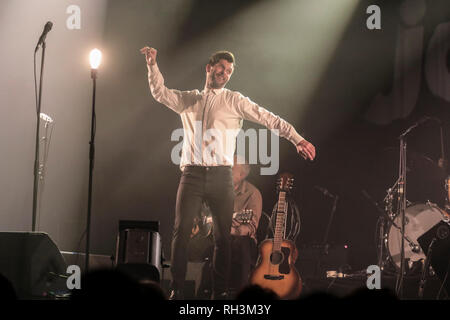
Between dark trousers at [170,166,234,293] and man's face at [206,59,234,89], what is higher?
man's face at [206,59,234,89]

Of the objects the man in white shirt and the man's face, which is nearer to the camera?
the man in white shirt

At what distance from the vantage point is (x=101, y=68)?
7.63m

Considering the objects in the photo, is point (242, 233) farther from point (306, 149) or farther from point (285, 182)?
point (306, 149)

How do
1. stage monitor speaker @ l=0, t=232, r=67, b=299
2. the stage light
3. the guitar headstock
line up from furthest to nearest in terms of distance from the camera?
the guitar headstock, the stage light, stage monitor speaker @ l=0, t=232, r=67, b=299

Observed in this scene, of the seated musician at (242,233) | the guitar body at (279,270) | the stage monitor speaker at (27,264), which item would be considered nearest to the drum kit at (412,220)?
the guitar body at (279,270)

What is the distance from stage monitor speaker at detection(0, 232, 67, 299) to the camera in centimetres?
471

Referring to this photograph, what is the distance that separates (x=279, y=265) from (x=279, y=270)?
5 cm

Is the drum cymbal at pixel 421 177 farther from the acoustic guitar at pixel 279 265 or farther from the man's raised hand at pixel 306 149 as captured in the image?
the acoustic guitar at pixel 279 265

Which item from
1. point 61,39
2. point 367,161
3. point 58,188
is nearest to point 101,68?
point 61,39

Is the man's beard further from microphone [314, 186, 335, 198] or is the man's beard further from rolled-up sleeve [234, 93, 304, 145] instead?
microphone [314, 186, 335, 198]

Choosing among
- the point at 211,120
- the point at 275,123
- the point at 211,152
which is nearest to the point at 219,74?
the point at 211,120

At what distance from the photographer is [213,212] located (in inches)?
231

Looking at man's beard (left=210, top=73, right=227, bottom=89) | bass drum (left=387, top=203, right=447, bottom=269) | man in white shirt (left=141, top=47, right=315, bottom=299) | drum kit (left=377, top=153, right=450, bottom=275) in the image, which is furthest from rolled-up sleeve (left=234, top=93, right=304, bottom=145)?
bass drum (left=387, top=203, right=447, bottom=269)
